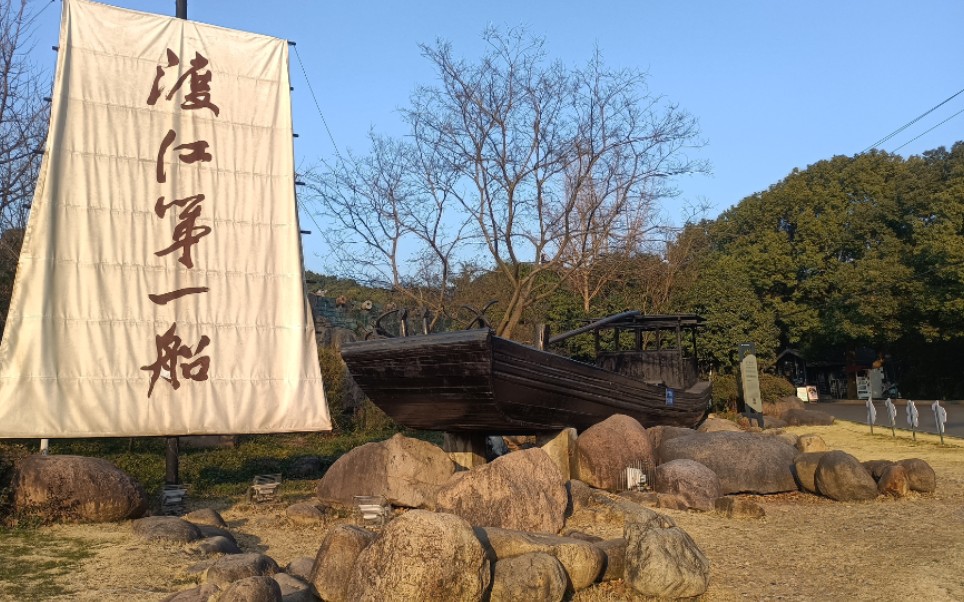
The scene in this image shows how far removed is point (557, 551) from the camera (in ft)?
19.0

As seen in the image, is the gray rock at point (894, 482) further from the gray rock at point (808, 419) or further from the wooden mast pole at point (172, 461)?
the gray rock at point (808, 419)

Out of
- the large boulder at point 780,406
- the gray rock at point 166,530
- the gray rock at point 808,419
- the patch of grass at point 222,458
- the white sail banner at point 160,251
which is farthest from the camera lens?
the large boulder at point 780,406

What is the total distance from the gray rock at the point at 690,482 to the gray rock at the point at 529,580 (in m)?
4.19

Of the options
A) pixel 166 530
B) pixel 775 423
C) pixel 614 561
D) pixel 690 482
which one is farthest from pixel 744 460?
pixel 775 423

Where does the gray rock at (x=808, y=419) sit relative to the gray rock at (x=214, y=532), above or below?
above

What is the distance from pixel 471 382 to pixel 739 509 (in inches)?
130

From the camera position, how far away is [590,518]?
27.0 feet

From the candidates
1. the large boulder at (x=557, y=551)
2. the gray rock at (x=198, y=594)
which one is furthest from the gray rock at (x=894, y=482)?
the gray rock at (x=198, y=594)

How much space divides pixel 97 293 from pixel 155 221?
46.7 inches

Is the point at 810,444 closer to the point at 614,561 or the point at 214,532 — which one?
the point at 614,561

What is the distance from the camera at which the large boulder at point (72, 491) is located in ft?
25.5

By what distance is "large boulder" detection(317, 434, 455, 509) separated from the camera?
8.77 m

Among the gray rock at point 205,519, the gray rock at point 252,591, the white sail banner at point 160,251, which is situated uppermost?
the white sail banner at point 160,251

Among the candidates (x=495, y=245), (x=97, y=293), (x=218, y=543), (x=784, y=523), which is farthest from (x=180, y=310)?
(x=784, y=523)
